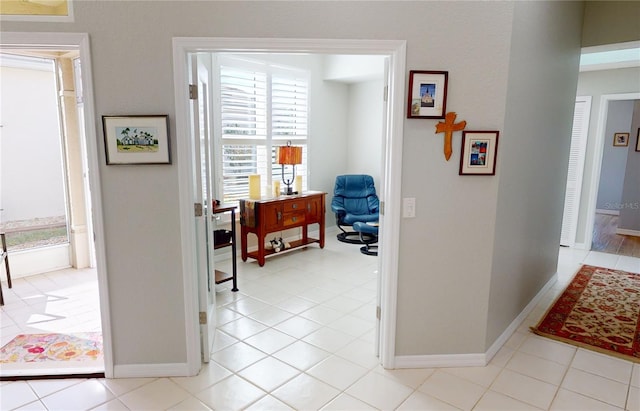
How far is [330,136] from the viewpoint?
6.26m

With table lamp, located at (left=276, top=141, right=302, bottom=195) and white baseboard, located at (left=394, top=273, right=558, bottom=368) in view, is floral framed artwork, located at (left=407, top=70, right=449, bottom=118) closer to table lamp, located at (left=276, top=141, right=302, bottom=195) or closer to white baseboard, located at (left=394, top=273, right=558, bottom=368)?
white baseboard, located at (left=394, top=273, right=558, bottom=368)

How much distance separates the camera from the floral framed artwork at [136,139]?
2.28 meters

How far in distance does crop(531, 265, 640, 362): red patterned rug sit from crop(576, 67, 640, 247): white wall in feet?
4.47

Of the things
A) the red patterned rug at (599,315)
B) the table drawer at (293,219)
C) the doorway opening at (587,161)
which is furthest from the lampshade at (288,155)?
the doorway opening at (587,161)

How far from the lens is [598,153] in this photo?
5.54m

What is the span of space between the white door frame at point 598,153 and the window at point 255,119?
13.1 ft

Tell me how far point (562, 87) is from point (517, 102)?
1345mm

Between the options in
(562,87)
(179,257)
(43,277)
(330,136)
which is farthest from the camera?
(330,136)

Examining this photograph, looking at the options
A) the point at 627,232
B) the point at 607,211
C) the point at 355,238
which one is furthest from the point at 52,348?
the point at 607,211

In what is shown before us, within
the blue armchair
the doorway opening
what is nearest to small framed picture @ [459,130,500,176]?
the blue armchair

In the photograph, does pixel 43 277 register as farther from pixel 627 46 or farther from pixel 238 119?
pixel 627 46

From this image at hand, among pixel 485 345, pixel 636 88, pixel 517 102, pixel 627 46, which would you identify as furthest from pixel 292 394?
pixel 636 88

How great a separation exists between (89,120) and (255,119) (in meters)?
3.01

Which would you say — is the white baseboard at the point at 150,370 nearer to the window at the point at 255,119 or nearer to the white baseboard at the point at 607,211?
the window at the point at 255,119
